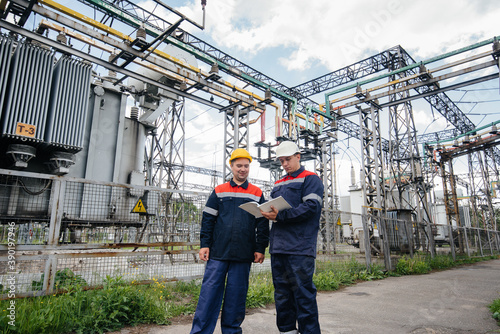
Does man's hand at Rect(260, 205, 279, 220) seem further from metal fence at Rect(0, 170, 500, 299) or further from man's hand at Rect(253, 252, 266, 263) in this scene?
metal fence at Rect(0, 170, 500, 299)

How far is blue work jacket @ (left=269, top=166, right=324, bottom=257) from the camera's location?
9.55 ft

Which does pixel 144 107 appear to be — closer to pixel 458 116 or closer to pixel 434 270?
pixel 434 270

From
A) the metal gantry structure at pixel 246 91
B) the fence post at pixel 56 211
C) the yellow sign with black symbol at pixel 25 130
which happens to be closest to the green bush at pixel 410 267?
the metal gantry structure at pixel 246 91

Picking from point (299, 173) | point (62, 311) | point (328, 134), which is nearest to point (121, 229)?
point (62, 311)

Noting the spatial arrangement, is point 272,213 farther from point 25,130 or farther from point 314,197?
point 25,130

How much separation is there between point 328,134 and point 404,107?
4516 mm

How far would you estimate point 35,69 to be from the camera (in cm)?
505

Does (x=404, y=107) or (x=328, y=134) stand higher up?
(x=404, y=107)

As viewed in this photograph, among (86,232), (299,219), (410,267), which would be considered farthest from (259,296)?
(410,267)

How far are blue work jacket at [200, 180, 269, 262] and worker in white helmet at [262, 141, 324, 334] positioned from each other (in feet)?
0.63

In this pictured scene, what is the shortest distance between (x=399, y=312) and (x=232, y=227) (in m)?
3.15

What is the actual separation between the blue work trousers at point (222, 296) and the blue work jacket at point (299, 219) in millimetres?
432

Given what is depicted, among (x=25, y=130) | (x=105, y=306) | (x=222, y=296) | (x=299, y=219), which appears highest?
(x=25, y=130)

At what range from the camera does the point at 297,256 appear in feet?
9.56
